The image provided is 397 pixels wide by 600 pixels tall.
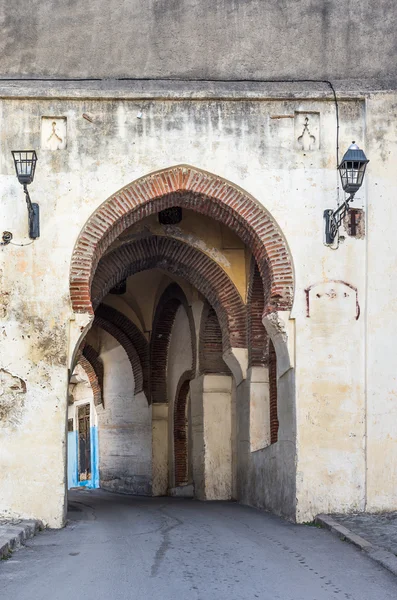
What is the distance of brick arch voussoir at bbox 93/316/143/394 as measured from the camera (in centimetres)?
1969

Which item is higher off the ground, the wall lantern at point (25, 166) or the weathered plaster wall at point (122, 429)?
the wall lantern at point (25, 166)

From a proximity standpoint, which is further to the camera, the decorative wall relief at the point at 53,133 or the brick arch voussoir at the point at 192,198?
the decorative wall relief at the point at 53,133

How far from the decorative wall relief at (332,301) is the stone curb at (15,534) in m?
3.43

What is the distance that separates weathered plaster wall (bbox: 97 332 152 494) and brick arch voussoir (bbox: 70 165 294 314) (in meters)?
8.81

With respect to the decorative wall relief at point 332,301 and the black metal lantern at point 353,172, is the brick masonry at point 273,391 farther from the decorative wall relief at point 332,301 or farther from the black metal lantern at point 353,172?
the black metal lantern at point 353,172

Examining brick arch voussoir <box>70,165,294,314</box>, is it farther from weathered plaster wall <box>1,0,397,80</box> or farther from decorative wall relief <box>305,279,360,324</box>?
weathered plaster wall <box>1,0,397,80</box>

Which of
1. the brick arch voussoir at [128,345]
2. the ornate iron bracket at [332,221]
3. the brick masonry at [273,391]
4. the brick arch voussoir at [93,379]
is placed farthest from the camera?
the brick arch voussoir at [93,379]

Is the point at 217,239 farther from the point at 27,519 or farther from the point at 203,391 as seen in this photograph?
the point at 27,519

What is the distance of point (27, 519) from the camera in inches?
416

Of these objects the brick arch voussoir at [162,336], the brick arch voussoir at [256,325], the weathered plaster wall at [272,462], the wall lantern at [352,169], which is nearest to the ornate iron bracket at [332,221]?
the wall lantern at [352,169]

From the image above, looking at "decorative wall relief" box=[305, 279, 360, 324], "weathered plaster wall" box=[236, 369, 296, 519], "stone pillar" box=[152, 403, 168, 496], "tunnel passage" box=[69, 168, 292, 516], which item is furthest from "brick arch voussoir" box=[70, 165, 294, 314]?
"stone pillar" box=[152, 403, 168, 496]

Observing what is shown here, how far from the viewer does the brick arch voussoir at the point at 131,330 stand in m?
19.5

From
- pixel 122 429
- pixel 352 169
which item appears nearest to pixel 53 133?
pixel 352 169

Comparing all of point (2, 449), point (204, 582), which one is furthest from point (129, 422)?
point (204, 582)
